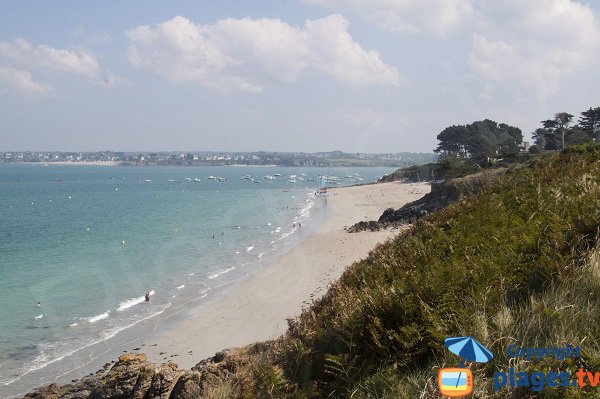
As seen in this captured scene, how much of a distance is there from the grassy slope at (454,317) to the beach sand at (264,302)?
4.05 meters

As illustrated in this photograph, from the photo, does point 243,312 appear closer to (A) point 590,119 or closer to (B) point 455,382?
(B) point 455,382

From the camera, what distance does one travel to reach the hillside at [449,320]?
461 centimetres

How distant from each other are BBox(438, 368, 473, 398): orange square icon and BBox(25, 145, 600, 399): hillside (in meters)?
0.26

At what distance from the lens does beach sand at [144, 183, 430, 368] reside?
18.8 m

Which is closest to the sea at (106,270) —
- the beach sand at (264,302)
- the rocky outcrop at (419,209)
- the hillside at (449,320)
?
the beach sand at (264,302)

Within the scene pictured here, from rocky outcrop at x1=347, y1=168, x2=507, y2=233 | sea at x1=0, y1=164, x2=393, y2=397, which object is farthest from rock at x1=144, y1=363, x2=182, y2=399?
rocky outcrop at x1=347, y1=168, x2=507, y2=233

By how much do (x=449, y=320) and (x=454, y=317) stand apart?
9cm

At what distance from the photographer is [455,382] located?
3842mm

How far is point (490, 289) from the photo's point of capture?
5.63m

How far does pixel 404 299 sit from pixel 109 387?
5.47 metres

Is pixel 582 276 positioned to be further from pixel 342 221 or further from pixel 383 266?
pixel 342 221

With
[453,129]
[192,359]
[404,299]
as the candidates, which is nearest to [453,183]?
[192,359]

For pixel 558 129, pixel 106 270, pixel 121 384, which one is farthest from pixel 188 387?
pixel 558 129

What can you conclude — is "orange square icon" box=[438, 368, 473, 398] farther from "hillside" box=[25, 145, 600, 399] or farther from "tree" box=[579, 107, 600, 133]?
"tree" box=[579, 107, 600, 133]
